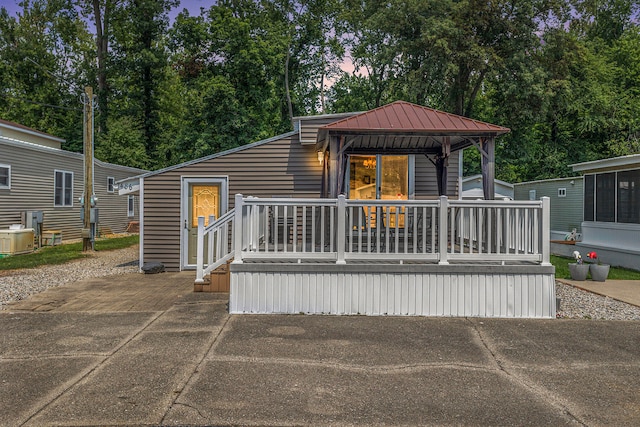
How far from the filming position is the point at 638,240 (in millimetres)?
11055

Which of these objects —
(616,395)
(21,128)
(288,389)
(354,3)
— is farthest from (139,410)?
(354,3)

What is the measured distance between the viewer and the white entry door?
10.1 metres

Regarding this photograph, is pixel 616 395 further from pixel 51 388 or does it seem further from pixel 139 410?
pixel 51 388

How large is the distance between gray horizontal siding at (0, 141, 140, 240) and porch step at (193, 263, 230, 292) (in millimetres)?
10283

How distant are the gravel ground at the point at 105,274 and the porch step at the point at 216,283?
2.76m

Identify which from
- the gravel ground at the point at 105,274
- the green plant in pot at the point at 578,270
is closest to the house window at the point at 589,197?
the green plant in pot at the point at 578,270

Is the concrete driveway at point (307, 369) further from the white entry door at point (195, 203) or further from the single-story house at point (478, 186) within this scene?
the single-story house at point (478, 186)

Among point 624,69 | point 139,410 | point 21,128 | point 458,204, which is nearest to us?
point 139,410

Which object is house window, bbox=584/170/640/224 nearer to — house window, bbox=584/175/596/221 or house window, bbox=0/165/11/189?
house window, bbox=584/175/596/221

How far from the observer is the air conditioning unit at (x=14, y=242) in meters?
13.1

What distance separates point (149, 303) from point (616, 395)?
5757 mm

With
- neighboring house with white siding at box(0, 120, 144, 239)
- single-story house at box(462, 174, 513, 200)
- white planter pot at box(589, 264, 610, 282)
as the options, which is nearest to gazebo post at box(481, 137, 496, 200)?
white planter pot at box(589, 264, 610, 282)

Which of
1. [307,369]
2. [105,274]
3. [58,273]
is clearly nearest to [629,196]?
[307,369]

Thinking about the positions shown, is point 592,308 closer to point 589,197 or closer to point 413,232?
point 413,232
